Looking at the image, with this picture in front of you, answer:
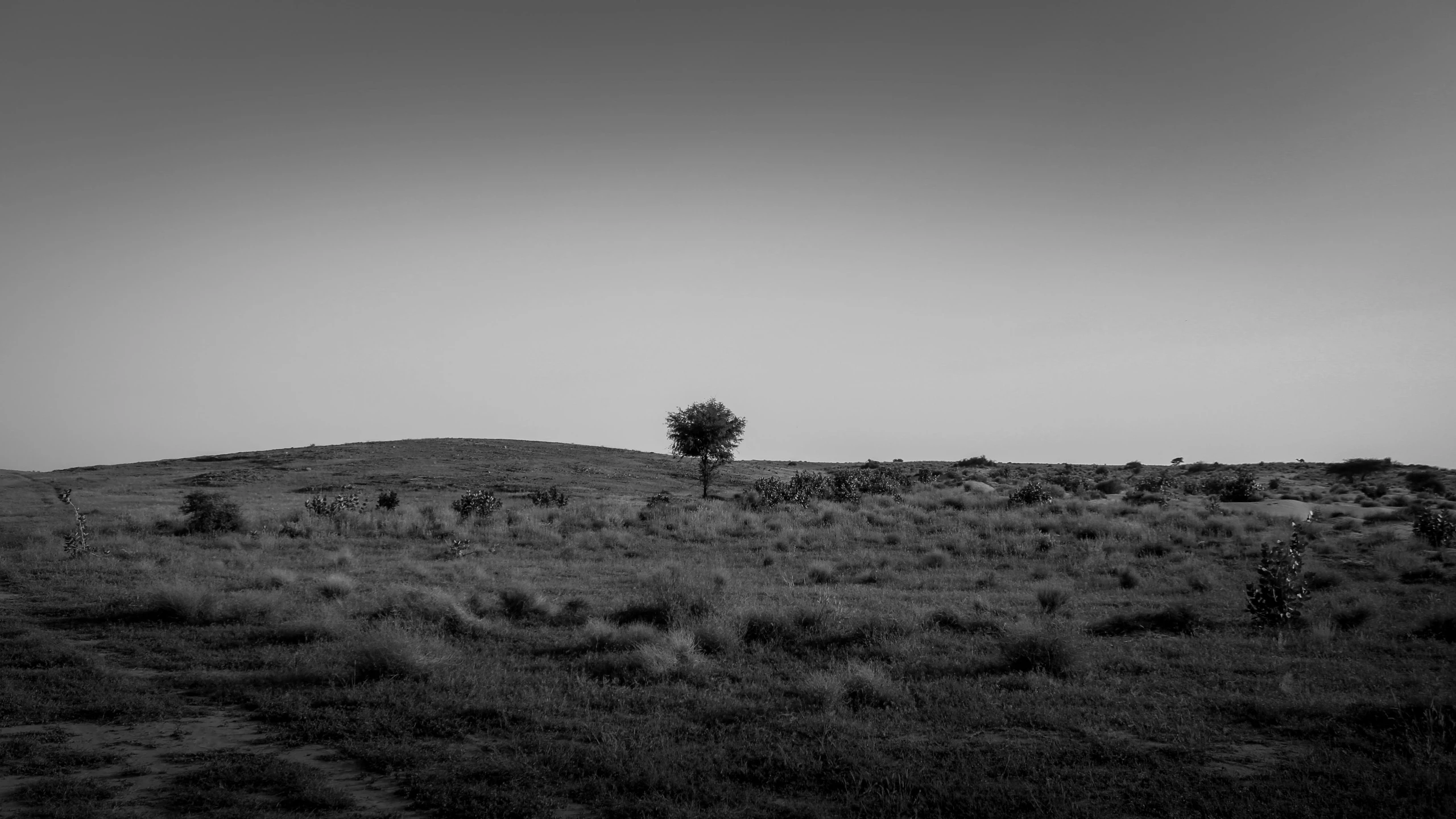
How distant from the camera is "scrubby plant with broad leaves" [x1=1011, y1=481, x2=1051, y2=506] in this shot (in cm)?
3838

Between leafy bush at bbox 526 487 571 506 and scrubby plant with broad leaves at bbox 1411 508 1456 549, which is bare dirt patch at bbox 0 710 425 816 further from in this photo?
leafy bush at bbox 526 487 571 506

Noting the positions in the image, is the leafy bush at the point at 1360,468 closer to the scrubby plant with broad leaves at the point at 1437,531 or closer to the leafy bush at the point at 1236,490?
the leafy bush at the point at 1236,490

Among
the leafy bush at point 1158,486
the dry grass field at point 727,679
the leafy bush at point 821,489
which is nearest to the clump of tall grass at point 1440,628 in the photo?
the dry grass field at point 727,679

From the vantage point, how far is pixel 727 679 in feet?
39.3

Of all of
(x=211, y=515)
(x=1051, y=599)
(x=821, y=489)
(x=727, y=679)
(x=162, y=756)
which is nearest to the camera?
(x=162, y=756)

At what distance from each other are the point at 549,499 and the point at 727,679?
3512 centimetres

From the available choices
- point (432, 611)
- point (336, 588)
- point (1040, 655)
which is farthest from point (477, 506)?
point (1040, 655)

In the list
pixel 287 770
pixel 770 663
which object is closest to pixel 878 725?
pixel 770 663

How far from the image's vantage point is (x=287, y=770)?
812 cm

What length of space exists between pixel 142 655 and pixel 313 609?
3.26 m

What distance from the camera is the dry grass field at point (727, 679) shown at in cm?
780

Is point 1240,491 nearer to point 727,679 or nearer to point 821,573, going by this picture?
point 821,573

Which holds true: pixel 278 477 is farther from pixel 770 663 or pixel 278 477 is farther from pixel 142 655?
pixel 770 663

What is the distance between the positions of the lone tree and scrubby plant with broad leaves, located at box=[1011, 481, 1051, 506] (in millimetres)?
19458
